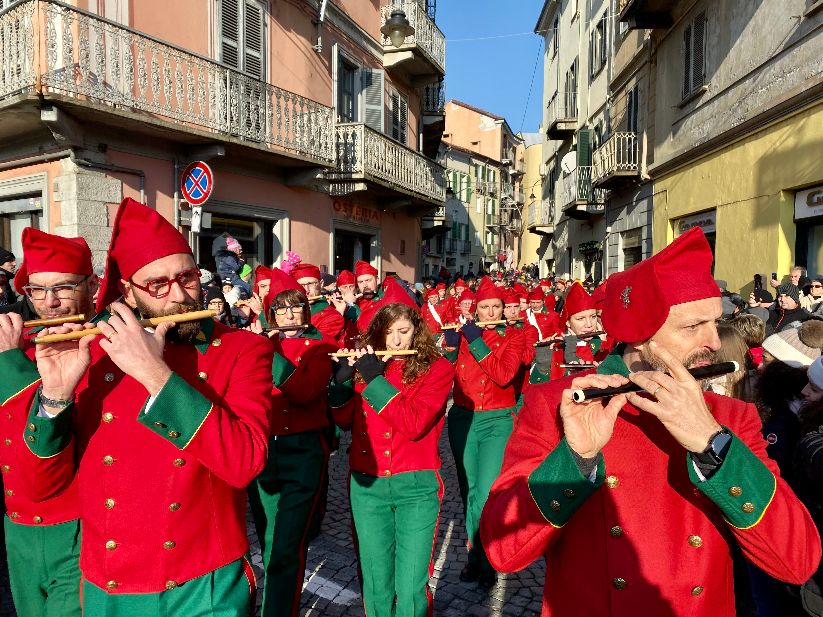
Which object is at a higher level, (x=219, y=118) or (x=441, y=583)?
(x=219, y=118)

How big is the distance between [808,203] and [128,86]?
10.8m

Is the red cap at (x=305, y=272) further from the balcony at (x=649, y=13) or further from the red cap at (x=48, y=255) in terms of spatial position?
the balcony at (x=649, y=13)

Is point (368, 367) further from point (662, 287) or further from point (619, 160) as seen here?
point (619, 160)

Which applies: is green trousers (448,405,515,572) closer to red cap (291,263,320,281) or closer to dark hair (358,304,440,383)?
dark hair (358,304,440,383)

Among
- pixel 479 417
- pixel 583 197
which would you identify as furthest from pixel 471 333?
pixel 583 197

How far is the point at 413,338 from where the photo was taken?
4.00m

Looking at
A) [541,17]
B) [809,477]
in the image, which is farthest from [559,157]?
[809,477]

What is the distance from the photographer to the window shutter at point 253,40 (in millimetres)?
12359

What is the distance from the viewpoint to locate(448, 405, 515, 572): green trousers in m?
4.61

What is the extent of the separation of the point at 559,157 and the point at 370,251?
14.2m

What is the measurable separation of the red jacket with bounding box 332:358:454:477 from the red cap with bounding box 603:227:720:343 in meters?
1.81

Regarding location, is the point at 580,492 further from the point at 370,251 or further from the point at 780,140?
the point at 370,251

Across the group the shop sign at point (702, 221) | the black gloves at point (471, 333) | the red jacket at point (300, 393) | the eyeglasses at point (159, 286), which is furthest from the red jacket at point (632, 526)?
the shop sign at point (702, 221)

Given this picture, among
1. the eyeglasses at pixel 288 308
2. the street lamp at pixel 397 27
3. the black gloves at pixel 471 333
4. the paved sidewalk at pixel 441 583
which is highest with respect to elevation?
the street lamp at pixel 397 27
